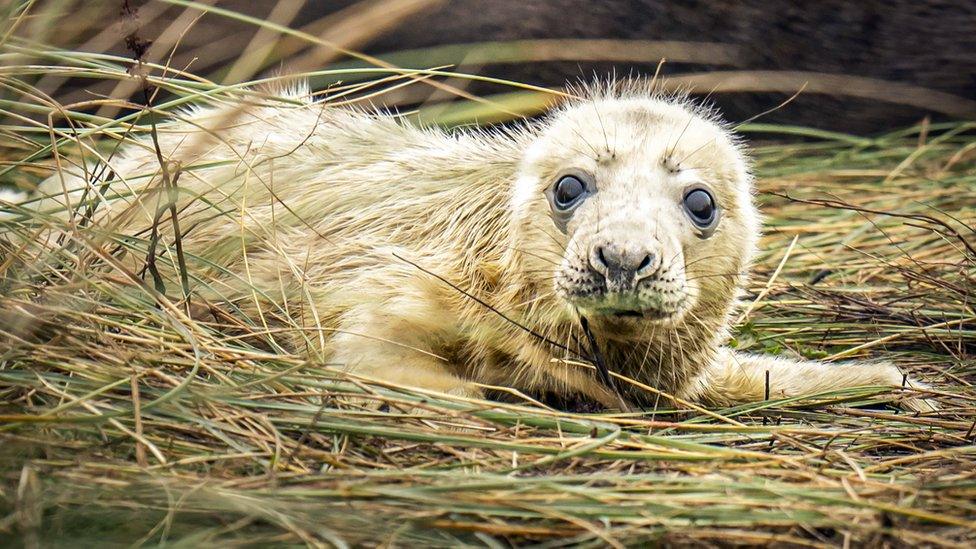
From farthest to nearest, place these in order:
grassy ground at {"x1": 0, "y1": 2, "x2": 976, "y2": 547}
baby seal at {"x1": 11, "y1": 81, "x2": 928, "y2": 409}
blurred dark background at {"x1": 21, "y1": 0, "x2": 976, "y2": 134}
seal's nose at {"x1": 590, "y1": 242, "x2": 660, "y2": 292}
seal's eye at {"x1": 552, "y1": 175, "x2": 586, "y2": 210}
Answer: blurred dark background at {"x1": 21, "y1": 0, "x2": 976, "y2": 134}
seal's eye at {"x1": 552, "y1": 175, "x2": 586, "y2": 210}
baby seal at {"x1": 11, "y1": 81, "x2": 928, "y2": 409}
seal's nose at {"x1": 590, "y1": 242, "x2": 660, "y2": 292}
grassy ground at {"x1": 0, "y1": 2, "x2": 976, "y2": 547}

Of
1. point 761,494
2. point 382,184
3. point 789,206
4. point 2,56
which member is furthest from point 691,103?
point 2,56

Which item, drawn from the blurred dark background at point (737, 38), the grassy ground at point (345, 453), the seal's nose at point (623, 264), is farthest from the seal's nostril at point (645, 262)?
the blurred dark background at point (737, 38)

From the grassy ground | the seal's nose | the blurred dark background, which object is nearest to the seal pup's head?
the seal's nose

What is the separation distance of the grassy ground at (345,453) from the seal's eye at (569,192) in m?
0.45

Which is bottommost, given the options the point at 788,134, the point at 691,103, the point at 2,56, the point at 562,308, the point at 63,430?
the point at 63,430

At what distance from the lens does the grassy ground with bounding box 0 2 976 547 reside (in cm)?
191

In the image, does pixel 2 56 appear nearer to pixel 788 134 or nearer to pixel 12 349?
pixel 12 349

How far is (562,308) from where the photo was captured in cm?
299

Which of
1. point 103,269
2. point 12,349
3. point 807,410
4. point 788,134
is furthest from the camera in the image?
point 788,134

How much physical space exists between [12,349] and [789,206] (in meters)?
3.70

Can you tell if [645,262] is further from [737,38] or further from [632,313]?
[737,38]

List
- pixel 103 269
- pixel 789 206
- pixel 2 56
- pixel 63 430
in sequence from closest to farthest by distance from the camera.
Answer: pixel 63 430
pixel 2 56
pixel 103 269
pixel 789 206

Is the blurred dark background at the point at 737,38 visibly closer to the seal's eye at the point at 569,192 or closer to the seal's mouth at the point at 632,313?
the seal's eye at the point at 569,192

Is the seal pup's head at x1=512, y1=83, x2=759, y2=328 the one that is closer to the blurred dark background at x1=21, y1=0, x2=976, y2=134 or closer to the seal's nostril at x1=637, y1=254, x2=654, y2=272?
the seal's nostril at x1=637, y1=254, x2=654, y2=272
